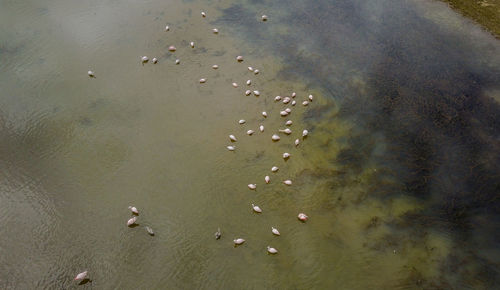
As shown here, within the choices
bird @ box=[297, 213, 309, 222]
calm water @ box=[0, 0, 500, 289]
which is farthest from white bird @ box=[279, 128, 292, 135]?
bird @ box=[297, 213, 309, 222]

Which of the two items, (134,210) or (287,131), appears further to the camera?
(287,131)

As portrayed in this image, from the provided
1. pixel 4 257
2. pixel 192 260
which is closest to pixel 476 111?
pixel 192 260

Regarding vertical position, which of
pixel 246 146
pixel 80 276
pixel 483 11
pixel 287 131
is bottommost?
pixel 80 276

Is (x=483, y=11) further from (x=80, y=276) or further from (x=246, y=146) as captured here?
(x=80, y=276)

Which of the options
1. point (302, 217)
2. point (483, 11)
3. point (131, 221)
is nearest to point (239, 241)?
point (302, 217)

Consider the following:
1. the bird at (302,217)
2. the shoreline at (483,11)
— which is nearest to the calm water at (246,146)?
the bird at (302,217)

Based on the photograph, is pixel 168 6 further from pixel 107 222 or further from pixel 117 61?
pixel 107 222

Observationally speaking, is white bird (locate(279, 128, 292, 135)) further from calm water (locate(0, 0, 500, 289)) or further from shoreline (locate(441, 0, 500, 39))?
shoreline (locate(441, 0, 500, 39))
